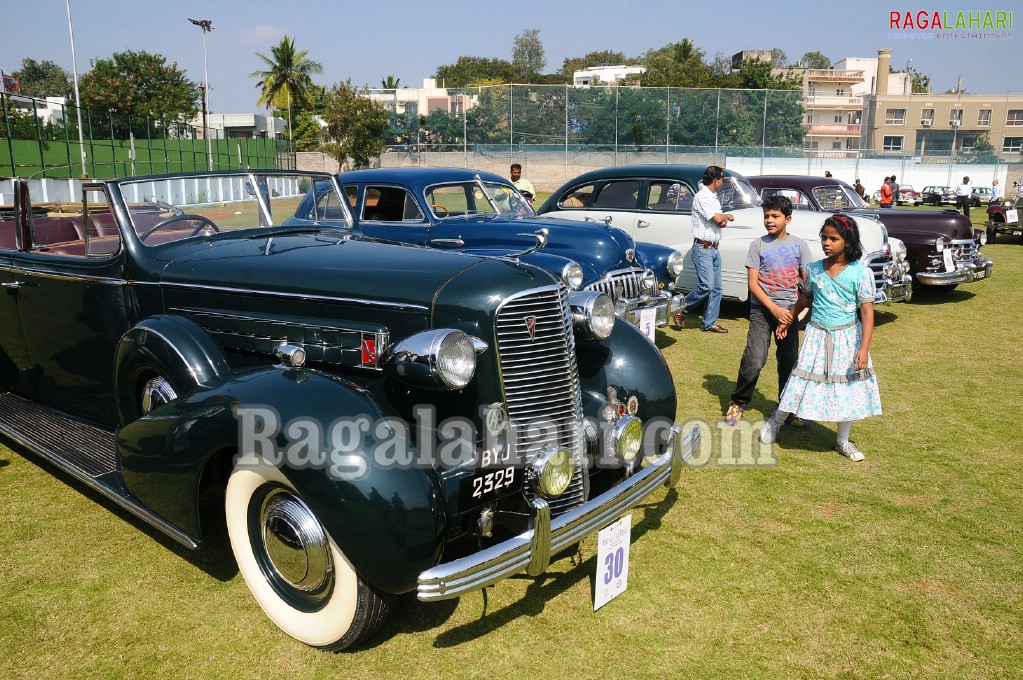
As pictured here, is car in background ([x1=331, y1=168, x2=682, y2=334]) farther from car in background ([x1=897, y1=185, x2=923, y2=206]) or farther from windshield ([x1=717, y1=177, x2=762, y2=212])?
car in background ([x1=897, y1=185, x2=923, y2=206])

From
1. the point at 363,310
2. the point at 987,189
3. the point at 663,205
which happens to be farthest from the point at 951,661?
the point at 987,189

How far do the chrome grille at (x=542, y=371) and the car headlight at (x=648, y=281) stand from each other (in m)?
4.16

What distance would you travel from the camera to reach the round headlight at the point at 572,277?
6.24 metres

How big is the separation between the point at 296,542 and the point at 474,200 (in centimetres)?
596

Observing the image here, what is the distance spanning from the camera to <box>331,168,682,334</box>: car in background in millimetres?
7246

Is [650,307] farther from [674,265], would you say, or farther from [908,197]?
[908,197]

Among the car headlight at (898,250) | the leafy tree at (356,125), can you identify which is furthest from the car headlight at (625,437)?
the leafy tree at (356,125)

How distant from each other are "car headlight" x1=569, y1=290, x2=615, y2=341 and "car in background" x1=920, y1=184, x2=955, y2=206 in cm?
3609

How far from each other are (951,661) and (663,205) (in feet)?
24.4

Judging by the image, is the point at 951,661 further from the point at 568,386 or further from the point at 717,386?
the point at 717,386

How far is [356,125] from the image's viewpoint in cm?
3978

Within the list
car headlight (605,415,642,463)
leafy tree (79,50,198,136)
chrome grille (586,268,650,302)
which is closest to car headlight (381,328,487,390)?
car headlight (605,415,642,463)

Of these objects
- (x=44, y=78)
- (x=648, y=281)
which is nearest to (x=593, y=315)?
(x=648, y=281)

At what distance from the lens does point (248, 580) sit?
3.17 metres
